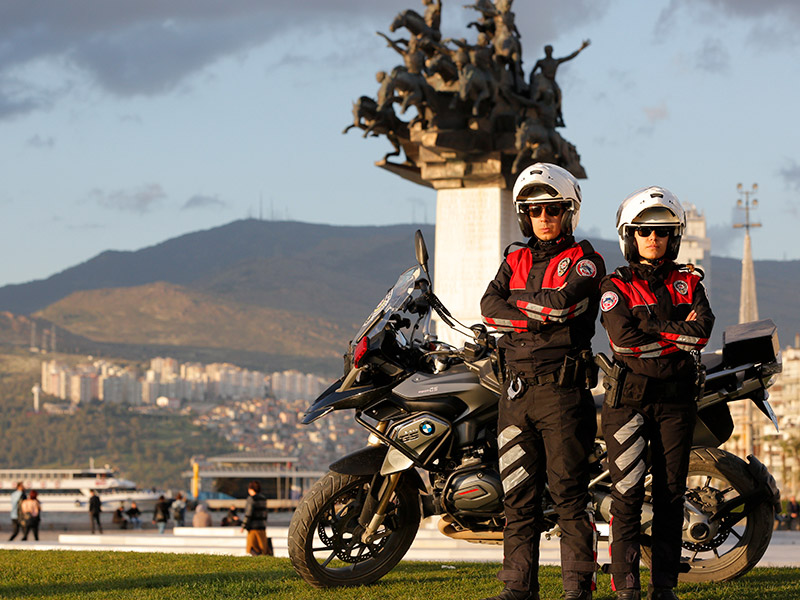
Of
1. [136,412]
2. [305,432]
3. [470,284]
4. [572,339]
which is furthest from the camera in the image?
[305,432]

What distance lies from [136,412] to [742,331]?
180 m

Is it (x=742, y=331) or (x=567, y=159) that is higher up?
(x=567, y=159)

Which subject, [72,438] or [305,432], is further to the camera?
[305,432]

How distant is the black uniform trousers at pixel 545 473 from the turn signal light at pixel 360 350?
0.82 metres

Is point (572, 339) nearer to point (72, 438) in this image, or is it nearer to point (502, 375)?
point (502, 375)

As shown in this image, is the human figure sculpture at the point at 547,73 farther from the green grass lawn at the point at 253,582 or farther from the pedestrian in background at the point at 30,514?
the green grass lawn at the point at 253,582

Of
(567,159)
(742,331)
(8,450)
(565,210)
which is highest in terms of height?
(567,159)

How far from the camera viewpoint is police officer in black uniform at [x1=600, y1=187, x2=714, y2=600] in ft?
17.3

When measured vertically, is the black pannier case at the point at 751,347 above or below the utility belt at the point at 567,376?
above

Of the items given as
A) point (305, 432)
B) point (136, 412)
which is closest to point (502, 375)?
point (136, 412)

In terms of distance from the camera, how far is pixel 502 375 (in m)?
5.60

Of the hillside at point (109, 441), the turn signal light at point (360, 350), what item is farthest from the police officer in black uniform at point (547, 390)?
the hillside at point (109, 441)

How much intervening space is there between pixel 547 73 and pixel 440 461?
14.8 meters

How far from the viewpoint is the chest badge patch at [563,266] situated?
5.44 metres
